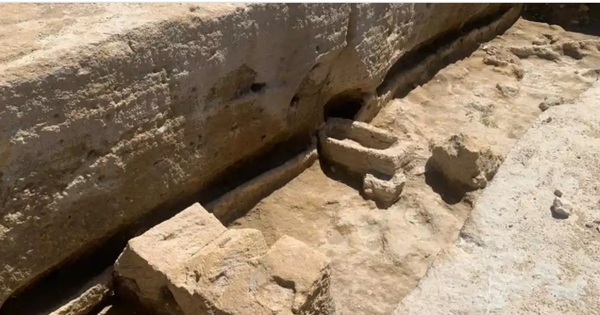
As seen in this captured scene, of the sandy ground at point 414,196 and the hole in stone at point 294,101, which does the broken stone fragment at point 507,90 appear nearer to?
the sandy ground at point 414,196

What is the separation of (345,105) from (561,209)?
2.12 meters

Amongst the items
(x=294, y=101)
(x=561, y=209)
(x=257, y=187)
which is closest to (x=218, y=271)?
(x=257, y=187)

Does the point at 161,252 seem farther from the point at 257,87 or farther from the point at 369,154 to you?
the point at 369,154

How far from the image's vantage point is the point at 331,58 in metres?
4.69

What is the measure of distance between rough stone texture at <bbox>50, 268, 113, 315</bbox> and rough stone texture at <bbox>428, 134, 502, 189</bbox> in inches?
96.4

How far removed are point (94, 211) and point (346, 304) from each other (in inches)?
58.8

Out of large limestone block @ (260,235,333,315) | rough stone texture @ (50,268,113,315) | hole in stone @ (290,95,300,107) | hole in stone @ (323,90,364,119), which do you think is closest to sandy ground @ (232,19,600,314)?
hole in stone @ (323,90,364,119)

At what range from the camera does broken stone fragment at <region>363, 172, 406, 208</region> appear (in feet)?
15.1

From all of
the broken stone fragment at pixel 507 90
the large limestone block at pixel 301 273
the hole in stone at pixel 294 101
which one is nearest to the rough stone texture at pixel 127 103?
the hole in stone at pixel 294 101

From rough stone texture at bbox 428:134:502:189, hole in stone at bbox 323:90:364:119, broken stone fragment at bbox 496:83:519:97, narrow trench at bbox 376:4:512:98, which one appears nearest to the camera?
rough stone texture at bbox 428:134:502:189

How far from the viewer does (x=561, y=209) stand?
3.67m

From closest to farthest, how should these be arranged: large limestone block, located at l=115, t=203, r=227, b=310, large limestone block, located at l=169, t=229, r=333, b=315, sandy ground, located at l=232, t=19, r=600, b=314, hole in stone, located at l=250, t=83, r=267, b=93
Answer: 1. large limestone block, located at l=169, t=229, r=333, b=315
2. large limestone block, located at l=115, t=203, r=227, b=310
3. sandy ground, located at l=232, t=19, r=600, b=314
4. hole in stone, located at l=250, t=83, r=267, b=93

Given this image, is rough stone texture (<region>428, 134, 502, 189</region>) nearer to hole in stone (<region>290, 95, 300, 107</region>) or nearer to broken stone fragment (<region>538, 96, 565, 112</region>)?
hole in stone (<region>290, 95, 300, 107</region>)

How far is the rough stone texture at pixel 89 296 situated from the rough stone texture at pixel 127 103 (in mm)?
196
